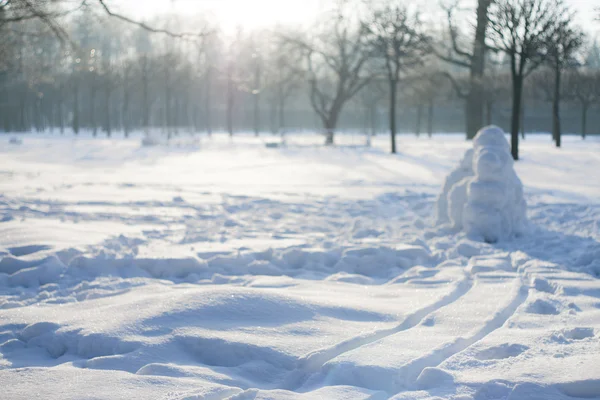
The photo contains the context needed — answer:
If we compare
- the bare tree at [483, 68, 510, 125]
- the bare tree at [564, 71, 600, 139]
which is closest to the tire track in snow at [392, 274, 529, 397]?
the bare tree at [483, 68, 510, 125]

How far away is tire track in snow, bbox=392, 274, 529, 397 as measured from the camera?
3201mm

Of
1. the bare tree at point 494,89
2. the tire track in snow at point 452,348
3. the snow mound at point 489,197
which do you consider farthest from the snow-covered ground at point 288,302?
the bare tree at point 494,89

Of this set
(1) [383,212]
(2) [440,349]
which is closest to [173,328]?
(2) [440,349]

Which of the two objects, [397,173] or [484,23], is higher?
[484,23]

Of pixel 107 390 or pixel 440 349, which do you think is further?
pixel 440 349

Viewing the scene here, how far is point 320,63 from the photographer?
47.0 meters

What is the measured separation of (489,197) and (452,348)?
436 centimetres

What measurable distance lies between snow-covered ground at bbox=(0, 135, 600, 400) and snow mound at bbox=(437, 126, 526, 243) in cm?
26

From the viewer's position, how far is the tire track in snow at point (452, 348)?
3.20 meters

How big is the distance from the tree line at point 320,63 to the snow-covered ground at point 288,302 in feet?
16.0

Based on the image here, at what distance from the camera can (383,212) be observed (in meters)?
9.79

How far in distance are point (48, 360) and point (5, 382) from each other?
428 millimetres

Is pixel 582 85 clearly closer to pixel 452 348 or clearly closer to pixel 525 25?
pixel 525 25

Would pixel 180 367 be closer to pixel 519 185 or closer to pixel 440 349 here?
pixel 440 349
